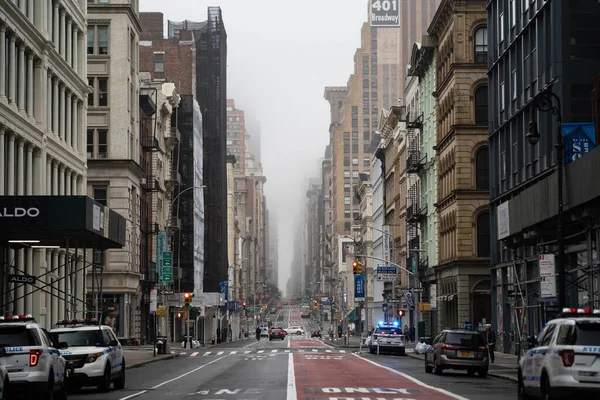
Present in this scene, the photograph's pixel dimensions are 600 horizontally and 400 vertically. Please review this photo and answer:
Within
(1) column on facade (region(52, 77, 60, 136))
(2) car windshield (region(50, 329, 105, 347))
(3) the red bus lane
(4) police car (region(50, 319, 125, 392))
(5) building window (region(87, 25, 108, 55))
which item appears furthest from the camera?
(5) building window (region(87, 25, 108, 55))

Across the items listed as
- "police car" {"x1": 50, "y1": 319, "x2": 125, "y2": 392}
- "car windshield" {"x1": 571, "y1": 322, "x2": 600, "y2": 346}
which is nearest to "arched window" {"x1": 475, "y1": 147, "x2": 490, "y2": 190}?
"police car" {"x1": 50, "y1": 319, "x2": 125, "y2": 392}

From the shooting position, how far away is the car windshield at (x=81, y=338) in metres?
31.1

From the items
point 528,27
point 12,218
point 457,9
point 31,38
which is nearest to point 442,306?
point 457,9

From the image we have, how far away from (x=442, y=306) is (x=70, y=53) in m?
31.6

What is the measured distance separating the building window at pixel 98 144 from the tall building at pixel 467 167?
81.1ft

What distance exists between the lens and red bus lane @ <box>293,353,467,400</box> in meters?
27.0

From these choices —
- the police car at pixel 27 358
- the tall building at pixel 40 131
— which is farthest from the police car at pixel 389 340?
the police car at pixel 27 358

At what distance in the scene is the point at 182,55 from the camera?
124 meters

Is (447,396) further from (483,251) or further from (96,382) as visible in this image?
(483,251)

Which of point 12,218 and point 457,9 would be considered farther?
point 457,9

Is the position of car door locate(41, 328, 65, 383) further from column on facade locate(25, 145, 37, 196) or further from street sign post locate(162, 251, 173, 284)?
street sign post locate(162, 251, 173, 284)

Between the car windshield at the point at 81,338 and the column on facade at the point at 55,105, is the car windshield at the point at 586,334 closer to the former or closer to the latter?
the car windshield at the point at 81,338

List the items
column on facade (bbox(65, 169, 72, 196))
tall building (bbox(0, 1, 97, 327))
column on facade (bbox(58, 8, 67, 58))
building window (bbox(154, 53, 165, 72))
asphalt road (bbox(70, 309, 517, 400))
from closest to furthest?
asphalt road (bbox(70, 309, 517, 400)) < tall building (bbox(0, 1, 97, 327)) < column on facade (bbox(58, 8, 67, 58)) < column on facade (bbox(65, 169, 72, 196)) < building window (bbox(154, 53, 165, 72))

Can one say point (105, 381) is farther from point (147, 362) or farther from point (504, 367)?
point (147, 362)
